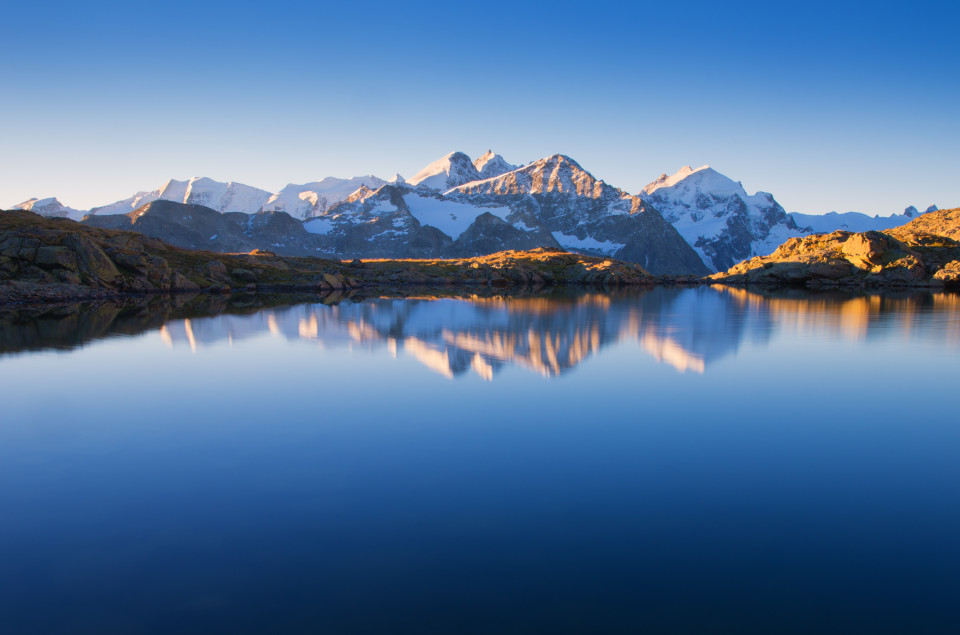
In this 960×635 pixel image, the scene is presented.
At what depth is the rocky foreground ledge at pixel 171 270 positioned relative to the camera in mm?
65188

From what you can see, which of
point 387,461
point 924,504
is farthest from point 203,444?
point 924,504

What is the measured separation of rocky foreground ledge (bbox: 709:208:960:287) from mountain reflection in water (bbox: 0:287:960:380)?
148 ft

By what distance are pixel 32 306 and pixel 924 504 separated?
219 feet

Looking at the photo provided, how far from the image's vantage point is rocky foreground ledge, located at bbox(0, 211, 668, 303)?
214 feet

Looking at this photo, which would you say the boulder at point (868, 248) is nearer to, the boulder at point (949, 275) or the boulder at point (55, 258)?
the boulder at point (949, 275)

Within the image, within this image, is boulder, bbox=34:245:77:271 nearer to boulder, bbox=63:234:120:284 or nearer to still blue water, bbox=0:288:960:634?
boulder, bbox=63:234:120:284

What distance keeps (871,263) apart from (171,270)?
118439mm

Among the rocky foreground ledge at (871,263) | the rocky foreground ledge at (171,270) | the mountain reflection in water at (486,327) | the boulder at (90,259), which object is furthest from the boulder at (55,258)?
the rocky foreground ledge at (871,263)

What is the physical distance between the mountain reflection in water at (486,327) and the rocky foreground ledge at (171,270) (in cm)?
1389

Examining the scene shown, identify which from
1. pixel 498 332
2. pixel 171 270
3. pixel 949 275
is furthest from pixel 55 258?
pixel 949 275

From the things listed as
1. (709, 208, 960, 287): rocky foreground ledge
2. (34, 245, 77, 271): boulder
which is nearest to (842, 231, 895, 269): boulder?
(709, 208, 960, 287): rocky foreground ledge

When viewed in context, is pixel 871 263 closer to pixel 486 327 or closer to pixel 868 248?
pixel 868 248

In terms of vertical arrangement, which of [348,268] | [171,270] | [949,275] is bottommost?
[949,275]

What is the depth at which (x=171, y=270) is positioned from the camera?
3342 inches
